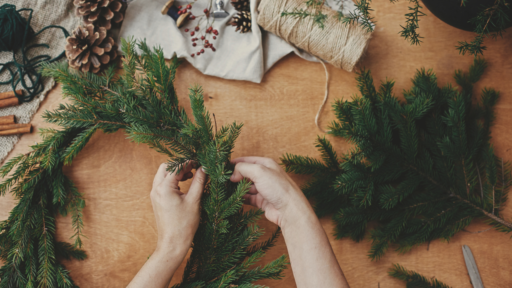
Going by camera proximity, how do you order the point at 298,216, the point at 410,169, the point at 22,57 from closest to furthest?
the point at 298,216
the point at 410,169
the point at 22,57

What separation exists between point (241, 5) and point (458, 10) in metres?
0.74

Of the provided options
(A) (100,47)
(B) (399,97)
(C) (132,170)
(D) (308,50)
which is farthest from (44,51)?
(B) (399,97)

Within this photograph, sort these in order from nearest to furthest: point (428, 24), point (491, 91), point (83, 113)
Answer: point (83, 113) < point (491, 91) < point (428, 24)

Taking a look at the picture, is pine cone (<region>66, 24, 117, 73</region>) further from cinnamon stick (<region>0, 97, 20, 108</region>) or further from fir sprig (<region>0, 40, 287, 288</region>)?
cinnamon stick (<region>0, 97, 20, 108</region>)

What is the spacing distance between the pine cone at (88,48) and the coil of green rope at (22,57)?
11 cm

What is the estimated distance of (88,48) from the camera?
1091 millimetres

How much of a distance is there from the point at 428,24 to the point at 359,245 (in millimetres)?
924

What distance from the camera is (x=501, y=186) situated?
1.05m

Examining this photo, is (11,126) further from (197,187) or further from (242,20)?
(242,20)

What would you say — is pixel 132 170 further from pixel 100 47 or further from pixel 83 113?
pixel 100 47

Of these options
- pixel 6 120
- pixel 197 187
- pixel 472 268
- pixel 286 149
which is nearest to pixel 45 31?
pixel 6 120

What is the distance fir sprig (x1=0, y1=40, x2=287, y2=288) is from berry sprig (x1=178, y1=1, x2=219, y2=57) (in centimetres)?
14

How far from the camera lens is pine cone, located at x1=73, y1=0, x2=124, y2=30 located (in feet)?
3.55

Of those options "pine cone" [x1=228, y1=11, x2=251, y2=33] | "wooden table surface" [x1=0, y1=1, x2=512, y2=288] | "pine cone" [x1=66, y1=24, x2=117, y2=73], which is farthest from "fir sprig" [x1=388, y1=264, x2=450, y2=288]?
"pine cone" [x1=66, y1=24, x2=117, y2=73]
